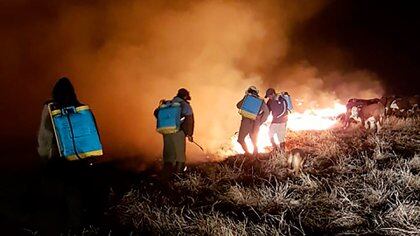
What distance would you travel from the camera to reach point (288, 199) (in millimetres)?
5625

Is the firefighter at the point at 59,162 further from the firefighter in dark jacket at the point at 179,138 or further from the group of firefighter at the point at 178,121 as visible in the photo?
the firefighter in dark jacket at the point at 179,138

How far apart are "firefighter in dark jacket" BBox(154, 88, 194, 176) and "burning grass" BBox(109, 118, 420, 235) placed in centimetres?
43

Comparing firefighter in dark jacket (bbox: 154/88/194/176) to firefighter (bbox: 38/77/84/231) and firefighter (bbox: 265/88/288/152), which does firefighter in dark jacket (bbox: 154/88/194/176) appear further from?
firefighter (bbox: 38/77/84/231)

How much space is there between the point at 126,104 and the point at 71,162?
11.5 m

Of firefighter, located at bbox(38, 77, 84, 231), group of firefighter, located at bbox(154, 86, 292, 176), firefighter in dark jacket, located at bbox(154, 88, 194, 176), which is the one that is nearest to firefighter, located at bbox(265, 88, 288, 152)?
group of firefighter, located at bbox(154, 86, 292, 176)

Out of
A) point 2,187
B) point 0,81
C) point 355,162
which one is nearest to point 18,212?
point 2,187

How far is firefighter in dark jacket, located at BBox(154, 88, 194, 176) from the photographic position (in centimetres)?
784

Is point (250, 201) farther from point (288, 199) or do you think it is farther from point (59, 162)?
point (59, 162)

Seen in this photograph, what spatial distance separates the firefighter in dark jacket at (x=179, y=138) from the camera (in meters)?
7.84

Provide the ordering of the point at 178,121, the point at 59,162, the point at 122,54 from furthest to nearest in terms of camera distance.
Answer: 1. the point at 122,54
2. the point at 178,121
3. the point at 59,162

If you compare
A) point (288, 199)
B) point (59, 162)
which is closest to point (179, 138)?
point (288, 199)

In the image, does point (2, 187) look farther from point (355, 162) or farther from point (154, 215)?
point (355, 162)

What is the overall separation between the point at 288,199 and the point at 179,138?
2.81m

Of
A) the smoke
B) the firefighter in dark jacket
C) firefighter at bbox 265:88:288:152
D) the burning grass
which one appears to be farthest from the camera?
the smoke
